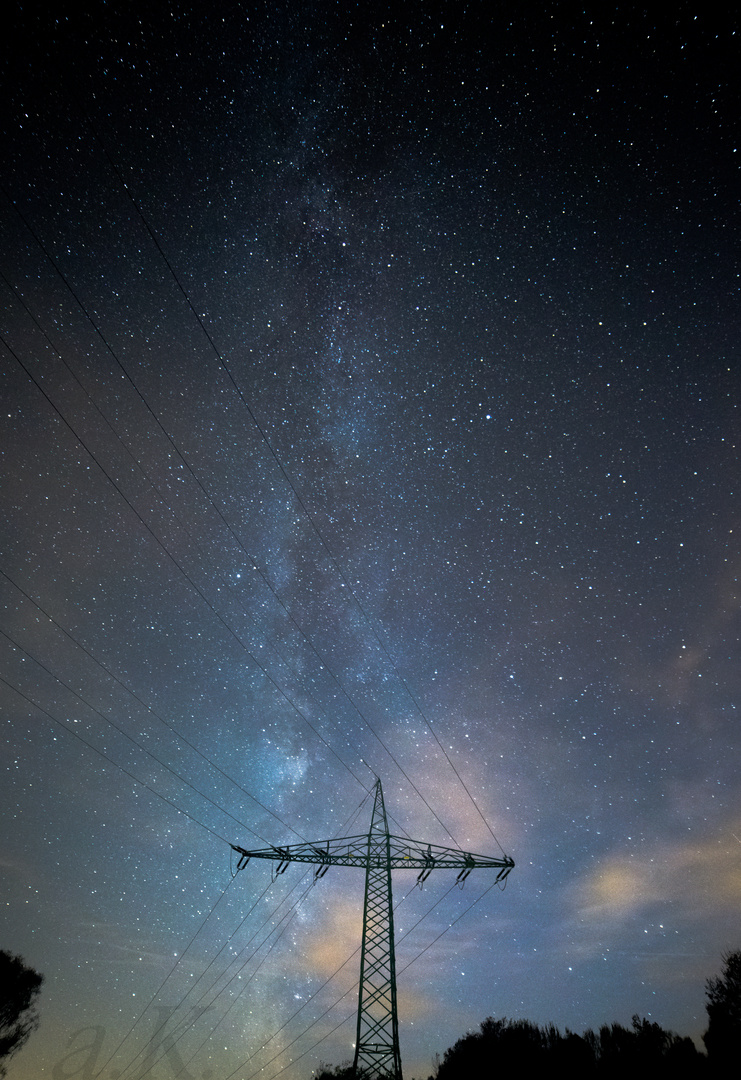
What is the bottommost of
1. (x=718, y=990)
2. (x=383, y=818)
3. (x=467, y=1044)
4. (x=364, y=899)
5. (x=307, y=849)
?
(x=467, y=1044)

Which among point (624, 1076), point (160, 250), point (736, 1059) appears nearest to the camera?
point (160, 250)

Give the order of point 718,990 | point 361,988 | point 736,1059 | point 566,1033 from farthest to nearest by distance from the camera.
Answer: point 566,1033 < point 718,990 < point 736,1059 < point 361,988

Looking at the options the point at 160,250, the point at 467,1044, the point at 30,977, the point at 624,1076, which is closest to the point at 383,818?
the point at 160,250

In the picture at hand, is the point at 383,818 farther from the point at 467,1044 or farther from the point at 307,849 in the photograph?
the point at 467,1044

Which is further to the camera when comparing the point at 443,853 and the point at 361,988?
the point at 443,853

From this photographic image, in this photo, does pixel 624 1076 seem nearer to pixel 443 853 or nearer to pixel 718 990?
pixel 718 990

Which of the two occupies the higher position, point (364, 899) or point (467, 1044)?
point (364, 899)

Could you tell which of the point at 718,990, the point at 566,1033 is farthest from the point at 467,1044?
the point at 718,990
